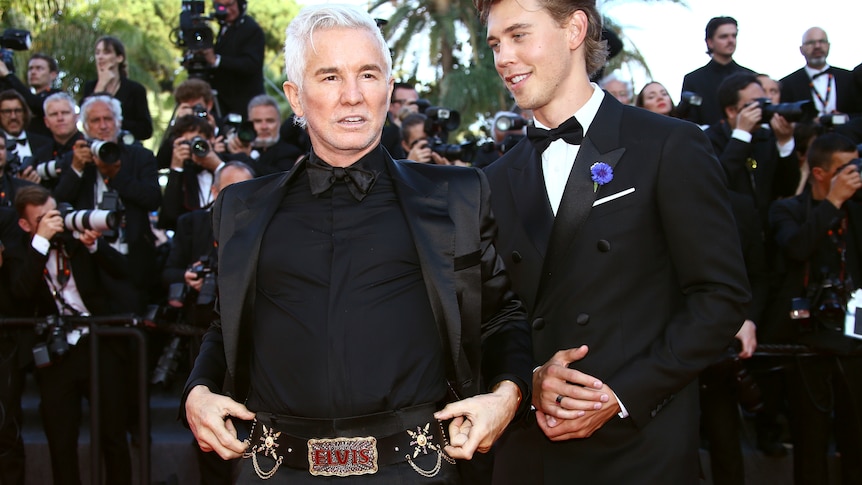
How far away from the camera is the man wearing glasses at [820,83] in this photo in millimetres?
7277

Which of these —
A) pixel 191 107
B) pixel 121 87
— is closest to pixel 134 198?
pixel 191 107

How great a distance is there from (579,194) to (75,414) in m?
4.26

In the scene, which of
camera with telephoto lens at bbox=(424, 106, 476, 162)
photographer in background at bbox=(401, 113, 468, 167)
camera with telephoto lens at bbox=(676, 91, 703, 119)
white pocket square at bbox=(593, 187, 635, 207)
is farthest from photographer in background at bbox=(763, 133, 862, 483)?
white pocket square at bbox=(593, 187, 635, 207)

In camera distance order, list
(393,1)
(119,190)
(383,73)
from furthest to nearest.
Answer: (393,1)
(119,190)
(383,73)

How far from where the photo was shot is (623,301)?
8.79ft

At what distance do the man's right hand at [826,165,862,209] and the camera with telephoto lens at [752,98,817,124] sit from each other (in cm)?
65

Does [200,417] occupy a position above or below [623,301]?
below

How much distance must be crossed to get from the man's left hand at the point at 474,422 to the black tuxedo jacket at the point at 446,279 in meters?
0.12

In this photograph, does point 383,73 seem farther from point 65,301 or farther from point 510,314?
point 65,301

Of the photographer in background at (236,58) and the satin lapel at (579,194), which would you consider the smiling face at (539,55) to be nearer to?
the satin lapel at (579,194)

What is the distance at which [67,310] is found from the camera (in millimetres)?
5945

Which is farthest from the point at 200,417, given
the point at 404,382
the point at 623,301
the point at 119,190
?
the point at 119,190

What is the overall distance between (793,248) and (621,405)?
3295 millimetres

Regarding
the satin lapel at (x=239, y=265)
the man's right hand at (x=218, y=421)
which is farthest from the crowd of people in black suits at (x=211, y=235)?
the man's right hand at (x=218, y=421)
